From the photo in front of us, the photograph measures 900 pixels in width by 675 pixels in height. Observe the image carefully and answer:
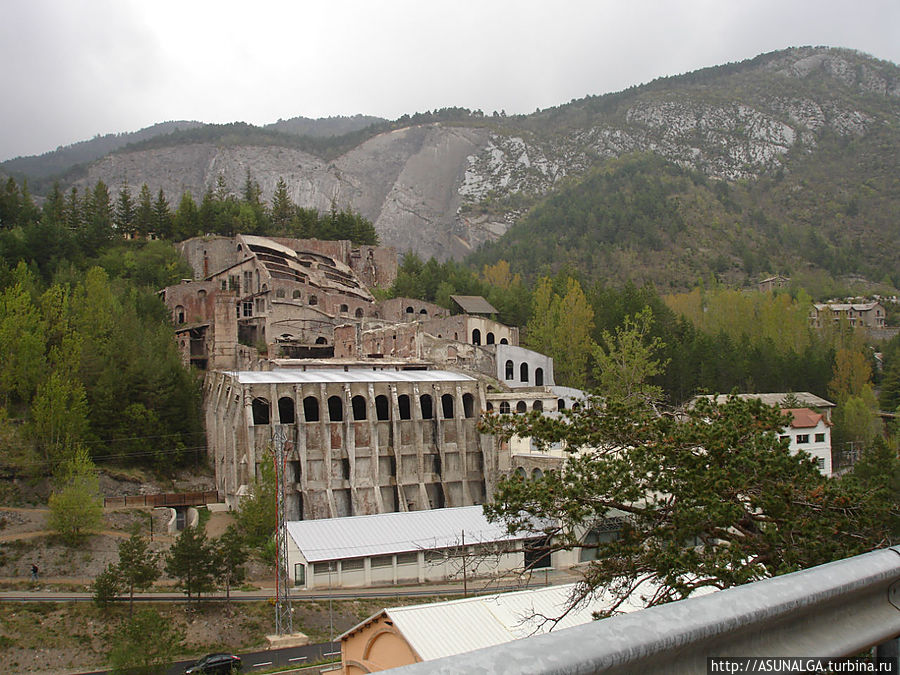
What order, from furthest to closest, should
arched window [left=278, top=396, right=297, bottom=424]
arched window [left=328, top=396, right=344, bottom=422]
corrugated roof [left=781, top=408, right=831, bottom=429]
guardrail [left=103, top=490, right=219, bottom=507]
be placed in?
corrugated roof [left=781, top=408, right=831, bottom=429], arched window [left=328, top=396, right=344, bottom=422], arched window [left=278, top=396, right=297, bottom=424], guardrail [left=103, top=490, right=219, bottom=507]

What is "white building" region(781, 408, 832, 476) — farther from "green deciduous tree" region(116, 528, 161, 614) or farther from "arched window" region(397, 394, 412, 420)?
"green deciduous tree" region(116, 528, 161, 614)

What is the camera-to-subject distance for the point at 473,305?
231ft

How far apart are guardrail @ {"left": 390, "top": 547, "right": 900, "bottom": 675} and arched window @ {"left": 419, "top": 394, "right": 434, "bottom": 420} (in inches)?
1809

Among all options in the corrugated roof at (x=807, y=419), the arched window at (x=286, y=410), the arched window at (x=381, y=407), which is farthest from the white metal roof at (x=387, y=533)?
the corrugated roof at (x=807, y=419)

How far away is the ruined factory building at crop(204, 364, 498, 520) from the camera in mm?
41969

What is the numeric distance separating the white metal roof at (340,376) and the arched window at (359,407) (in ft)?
5.37

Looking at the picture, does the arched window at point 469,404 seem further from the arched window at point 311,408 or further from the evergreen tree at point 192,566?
the evergreen tree at point 192,566

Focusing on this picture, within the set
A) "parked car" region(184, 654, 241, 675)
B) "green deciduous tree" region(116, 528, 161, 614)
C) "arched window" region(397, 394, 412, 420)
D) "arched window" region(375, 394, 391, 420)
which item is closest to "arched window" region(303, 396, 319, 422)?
"arched window" region(375, 394, 391, 420)

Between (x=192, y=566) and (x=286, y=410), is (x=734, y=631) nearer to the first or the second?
(x=192, y=566)

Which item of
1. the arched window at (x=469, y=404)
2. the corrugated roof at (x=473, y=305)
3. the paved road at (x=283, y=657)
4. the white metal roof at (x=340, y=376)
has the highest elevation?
the corrugated roof at (x=473, y=305)

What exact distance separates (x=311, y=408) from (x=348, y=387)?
3942 mm

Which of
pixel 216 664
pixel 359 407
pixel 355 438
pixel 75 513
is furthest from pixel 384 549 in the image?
pixel 359 407

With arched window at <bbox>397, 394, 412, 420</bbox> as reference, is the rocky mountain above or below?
above

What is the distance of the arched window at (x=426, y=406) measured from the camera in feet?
160
